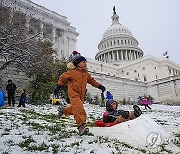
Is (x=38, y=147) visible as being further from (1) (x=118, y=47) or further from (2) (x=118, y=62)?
(1) (x=118, y=47)

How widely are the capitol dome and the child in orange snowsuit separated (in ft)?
241

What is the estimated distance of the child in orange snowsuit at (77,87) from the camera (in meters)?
5.31

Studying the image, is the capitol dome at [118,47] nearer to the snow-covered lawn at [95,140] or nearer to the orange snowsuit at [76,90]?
the snow-covered lawn at [95,140]

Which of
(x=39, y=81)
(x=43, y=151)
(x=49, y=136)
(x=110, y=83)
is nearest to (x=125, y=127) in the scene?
(x=49, y=136)

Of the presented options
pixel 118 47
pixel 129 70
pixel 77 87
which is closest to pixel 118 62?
pixel 118 47

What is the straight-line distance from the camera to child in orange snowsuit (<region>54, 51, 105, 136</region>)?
17.4 feet

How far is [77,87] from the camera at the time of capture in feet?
18.2

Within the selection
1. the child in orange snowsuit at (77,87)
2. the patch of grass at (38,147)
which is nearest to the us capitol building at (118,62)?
the child in orange snowsuit at (77,87)

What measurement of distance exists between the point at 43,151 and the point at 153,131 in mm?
3126

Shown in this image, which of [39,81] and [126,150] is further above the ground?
[39,81]

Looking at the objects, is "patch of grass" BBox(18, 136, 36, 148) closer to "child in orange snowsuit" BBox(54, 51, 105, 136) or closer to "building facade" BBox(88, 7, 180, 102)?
"child in orange snowsuit" BBox(54, 51, 105, 136)

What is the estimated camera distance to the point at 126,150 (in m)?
4.57

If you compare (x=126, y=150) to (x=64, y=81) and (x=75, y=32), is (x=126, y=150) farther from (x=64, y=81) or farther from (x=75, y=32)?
(x=75, y=32)

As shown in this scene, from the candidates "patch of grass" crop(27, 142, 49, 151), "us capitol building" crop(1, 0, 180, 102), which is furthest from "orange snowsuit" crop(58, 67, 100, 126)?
"us capitol building" crop(1, 0, 180, 102)
